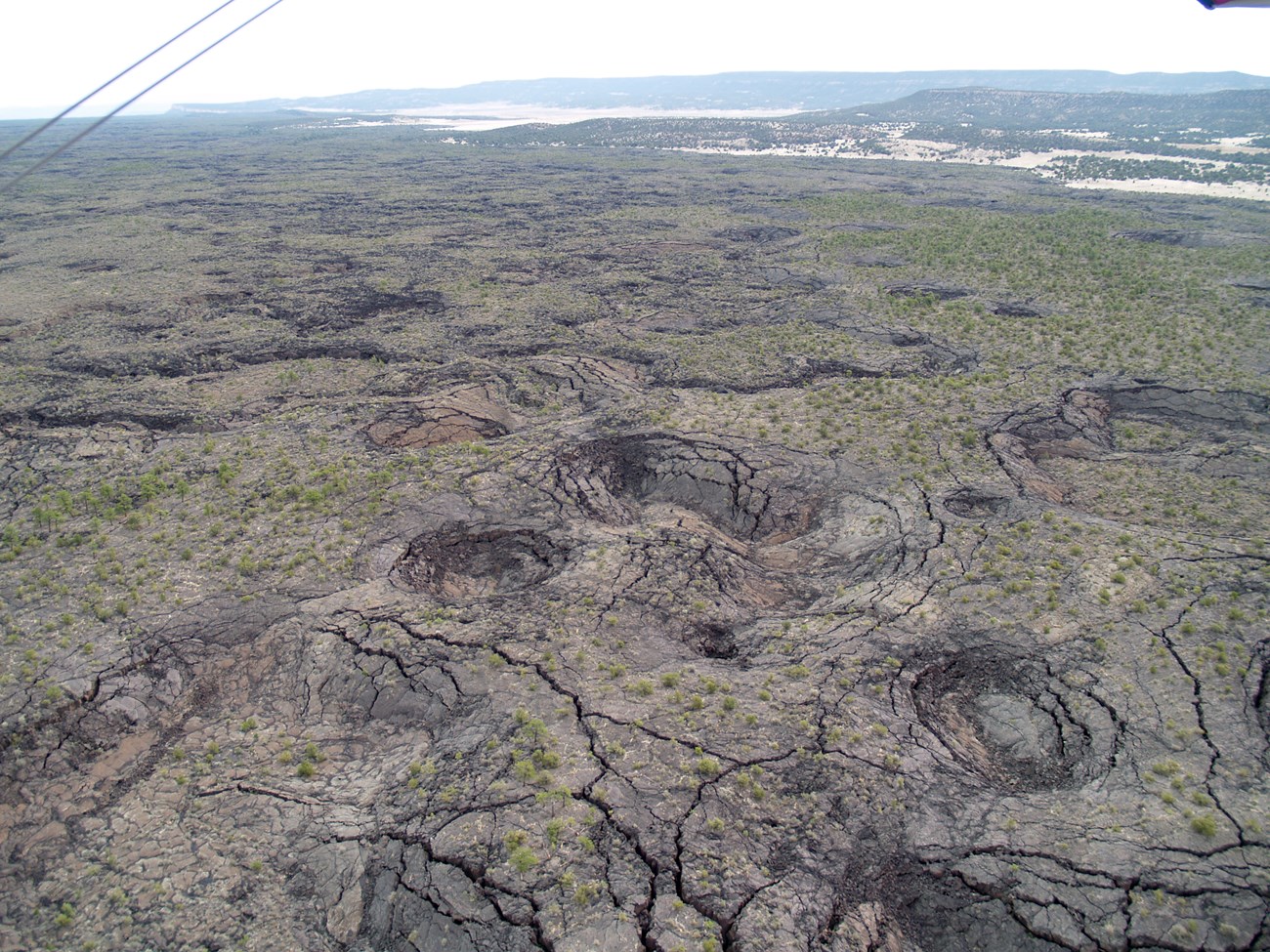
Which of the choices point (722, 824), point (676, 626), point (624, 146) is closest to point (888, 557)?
point (676, 626)

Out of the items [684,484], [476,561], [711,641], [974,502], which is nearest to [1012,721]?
[711,641]

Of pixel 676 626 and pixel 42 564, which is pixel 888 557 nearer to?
pixel 676 626

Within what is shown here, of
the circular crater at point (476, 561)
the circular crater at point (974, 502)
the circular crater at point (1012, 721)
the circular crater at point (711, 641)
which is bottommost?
the circular crater at point (1012, 721)

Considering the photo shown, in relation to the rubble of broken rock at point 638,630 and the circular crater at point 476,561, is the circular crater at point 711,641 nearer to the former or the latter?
the rubble of broken rock at point 638,630

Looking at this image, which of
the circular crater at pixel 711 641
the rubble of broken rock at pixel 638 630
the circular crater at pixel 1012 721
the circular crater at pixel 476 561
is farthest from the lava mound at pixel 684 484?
the circular crater at pixel 1012 721

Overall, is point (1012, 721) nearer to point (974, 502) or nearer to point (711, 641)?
point (711, 641)

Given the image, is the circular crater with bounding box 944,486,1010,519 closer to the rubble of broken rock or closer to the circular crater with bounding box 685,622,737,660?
the rubble of broken rock

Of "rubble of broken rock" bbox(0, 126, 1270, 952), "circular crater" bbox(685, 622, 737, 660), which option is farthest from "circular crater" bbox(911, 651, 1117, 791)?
"circular crater" bbox(685, 622, 737, 660)
